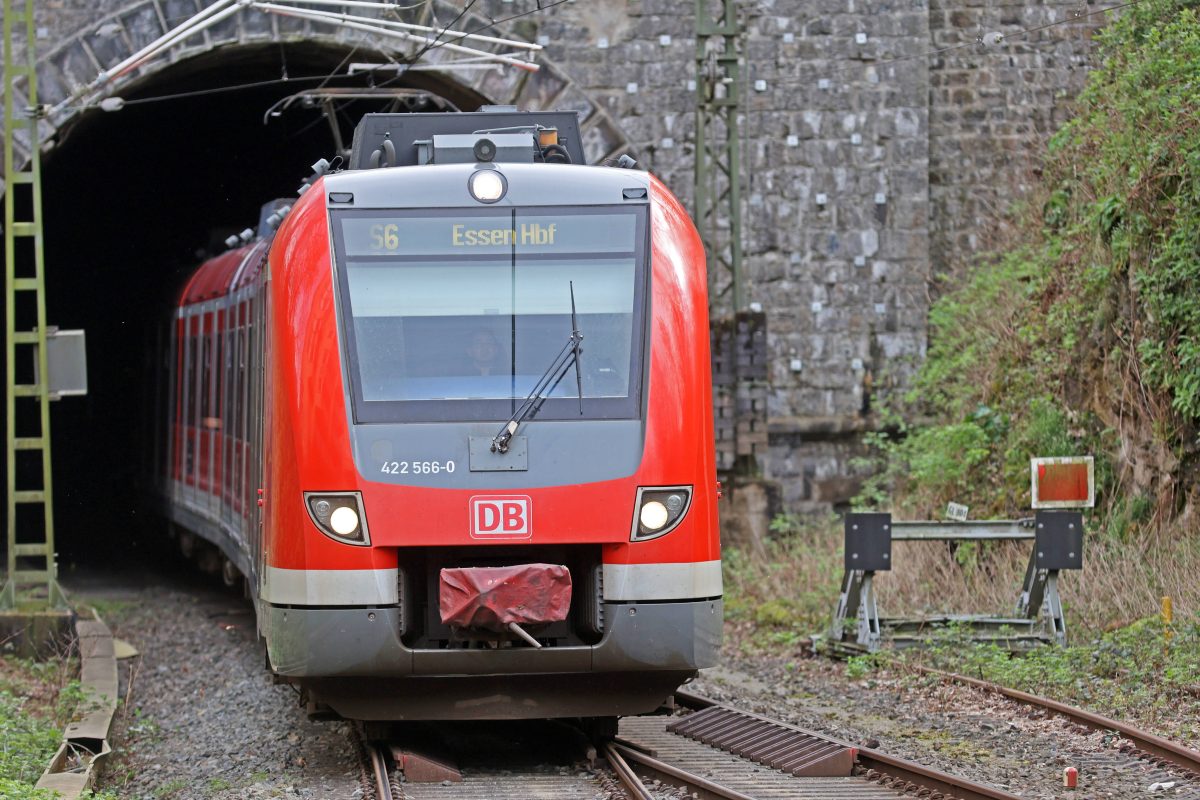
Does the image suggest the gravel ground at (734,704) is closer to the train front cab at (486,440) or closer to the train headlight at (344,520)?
the train front cab at (486,440)

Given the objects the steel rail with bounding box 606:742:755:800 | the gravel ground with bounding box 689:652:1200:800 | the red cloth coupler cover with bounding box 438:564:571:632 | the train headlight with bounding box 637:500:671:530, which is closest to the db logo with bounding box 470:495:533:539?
the red cloth coupler cover with bounding box 438:564:571:632

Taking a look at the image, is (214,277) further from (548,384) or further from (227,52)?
(548,384)

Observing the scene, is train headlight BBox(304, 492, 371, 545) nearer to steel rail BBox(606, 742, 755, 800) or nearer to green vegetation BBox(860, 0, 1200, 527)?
steel rail BBox(606, 742, 755, 800)

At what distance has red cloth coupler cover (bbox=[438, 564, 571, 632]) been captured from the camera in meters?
7.30

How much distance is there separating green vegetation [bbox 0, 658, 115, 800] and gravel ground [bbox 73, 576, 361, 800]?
0.36m

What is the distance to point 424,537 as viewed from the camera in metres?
7.42

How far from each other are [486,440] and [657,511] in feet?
2.74

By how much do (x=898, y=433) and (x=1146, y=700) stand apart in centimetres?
1009

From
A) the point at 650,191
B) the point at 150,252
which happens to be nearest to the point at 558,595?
the point at 650,191

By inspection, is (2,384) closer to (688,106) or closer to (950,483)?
(688,106)

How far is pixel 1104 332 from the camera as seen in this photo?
14359 millimetres

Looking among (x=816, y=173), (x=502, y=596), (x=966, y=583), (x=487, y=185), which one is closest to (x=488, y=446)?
(x=502, y=596)

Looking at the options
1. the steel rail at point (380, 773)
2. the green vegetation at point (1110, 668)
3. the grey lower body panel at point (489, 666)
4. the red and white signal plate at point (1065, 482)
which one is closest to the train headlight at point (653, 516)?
the grey lower body panel at point (489, 666)

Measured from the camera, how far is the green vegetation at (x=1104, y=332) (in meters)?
13.0
